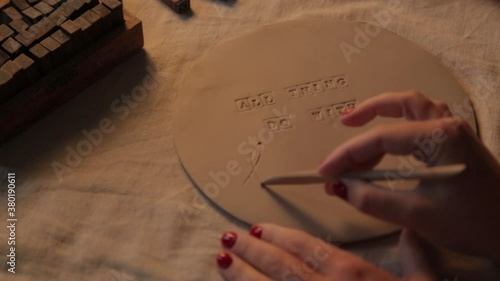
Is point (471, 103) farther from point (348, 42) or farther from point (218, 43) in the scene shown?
point (218, 43)

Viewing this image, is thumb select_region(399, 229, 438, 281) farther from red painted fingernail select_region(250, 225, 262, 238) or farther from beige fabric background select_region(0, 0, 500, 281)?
red painted fingernail select_region(250, 225, 262, 238)

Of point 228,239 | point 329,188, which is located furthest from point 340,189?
point 228,239

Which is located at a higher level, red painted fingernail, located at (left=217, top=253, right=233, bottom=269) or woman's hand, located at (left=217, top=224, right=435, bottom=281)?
woman's hand, located at (left=217, top=224, right=435, bottom=281)

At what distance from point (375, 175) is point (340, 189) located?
45 millimetres

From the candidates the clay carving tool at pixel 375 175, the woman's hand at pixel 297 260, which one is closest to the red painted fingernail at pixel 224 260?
the woman's hand at pixel 297 260

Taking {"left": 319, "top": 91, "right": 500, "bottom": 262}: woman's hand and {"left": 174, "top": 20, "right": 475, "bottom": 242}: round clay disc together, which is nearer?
{"left": 319, "top": 91, "right": 500, "bottom": 262}: woman's hand

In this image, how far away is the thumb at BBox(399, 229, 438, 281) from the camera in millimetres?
575

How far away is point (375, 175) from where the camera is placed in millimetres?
545

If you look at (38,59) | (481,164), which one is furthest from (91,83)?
(481,164)

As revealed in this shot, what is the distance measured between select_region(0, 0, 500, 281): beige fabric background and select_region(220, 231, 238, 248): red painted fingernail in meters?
0.03

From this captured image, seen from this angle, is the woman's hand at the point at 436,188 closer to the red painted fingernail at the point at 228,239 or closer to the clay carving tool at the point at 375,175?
the clay carving tool at the point at 375,175

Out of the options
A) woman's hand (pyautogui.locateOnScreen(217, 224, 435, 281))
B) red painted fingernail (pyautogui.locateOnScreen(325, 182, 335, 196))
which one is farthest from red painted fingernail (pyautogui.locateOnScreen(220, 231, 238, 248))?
red painted fingernail (pyautogui.locateOnScreen(325, 182, 335, 196))

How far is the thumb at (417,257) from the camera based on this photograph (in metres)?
0.58

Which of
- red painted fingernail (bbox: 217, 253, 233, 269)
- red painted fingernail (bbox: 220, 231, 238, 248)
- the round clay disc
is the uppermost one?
the round clay disc
